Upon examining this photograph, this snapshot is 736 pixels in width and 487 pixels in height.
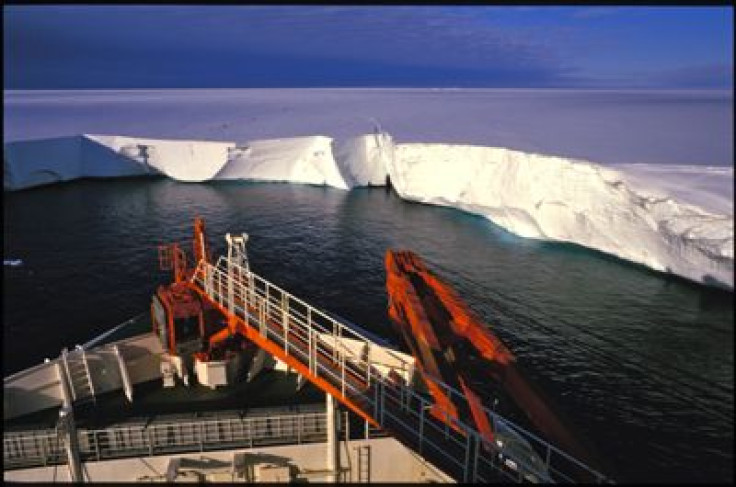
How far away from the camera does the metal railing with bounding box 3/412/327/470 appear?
11.3m

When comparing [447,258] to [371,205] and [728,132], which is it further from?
[728,132]

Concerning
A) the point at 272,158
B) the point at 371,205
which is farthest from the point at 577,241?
the point at 272,158

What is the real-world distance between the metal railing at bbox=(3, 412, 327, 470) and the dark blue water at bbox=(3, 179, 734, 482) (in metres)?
5.49

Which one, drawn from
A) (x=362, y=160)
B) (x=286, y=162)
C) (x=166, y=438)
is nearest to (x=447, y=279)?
(x=166, y=438)

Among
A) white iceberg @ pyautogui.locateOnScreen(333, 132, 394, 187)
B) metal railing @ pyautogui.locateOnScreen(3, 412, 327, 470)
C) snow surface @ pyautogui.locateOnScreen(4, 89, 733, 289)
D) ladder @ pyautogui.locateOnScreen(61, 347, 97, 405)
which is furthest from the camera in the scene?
white iceberg @ pyautogui.locateOnScreen(333, 132, 394, 187)

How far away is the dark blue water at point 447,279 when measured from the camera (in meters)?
12.6

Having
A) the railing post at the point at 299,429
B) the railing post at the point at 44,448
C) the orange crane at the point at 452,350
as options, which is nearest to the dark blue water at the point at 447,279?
the orange crane at the point at 452,350

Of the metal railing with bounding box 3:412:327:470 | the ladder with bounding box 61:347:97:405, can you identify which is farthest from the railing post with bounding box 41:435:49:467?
the ladder with bounding box 61:347:97:405

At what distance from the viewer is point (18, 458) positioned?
11250 millimetres

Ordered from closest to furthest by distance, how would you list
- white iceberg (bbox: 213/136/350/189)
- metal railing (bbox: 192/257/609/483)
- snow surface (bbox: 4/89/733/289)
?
metal railing (bbox: 192/257/609/483) < snow surface (bbox: 4/89/733/289) < white iceberg (bbox: 213/136/350/189)

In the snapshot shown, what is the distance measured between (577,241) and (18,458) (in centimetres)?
2371

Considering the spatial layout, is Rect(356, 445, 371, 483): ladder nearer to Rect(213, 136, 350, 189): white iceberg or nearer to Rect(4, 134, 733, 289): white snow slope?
Rect(4, 134, 733, 289): white snow slope

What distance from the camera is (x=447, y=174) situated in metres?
34.6

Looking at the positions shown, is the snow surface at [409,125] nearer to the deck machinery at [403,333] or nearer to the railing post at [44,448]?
the deck machinery at [403,333]
